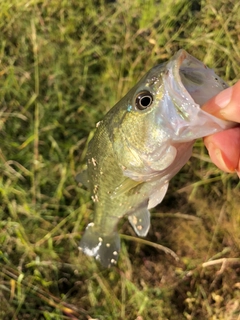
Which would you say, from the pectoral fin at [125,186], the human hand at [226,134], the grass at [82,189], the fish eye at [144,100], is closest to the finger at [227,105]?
the human hand at [226,134]

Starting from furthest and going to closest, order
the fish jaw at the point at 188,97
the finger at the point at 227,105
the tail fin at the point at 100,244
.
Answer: the tail fin at the point at 100,244 < the fish jaw at the point at 188,97 < the finger at the point at 227,105

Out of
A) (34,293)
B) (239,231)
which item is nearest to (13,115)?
(34,293)

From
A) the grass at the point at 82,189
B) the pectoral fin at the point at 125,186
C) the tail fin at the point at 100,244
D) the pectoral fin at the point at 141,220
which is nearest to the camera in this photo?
the pectoral fin at the point at 125,186

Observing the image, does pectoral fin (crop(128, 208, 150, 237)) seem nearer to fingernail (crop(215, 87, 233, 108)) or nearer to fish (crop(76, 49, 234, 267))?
fish (crop(76, 49, 234, 267))

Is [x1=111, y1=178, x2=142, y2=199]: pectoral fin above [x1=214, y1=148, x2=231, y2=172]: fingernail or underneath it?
underneath

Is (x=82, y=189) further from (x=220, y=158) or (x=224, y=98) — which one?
(x=224, y=98)

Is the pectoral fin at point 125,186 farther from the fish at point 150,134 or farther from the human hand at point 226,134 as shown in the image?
the human hand at point 226,134

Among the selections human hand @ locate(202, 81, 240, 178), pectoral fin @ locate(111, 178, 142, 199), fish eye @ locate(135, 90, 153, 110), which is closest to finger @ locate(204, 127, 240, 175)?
human hand @ locate(202, 81, 240, 178)
